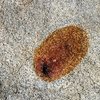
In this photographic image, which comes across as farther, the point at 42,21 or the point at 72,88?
the point at 42,21

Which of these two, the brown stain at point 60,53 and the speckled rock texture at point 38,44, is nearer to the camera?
the speckled rock texture at point 38,44

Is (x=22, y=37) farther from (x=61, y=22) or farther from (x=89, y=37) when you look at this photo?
(x=89, y=37)

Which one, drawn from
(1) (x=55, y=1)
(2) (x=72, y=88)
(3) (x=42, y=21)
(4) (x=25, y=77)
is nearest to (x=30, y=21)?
(3) (x=42, y=21)

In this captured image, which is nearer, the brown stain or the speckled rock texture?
the speckled rock texture
